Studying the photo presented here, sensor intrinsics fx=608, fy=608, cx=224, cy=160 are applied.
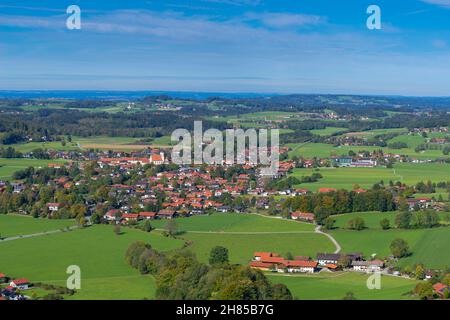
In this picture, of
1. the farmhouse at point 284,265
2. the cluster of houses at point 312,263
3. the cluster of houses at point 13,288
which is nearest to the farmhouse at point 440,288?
the cluster of houses at point 312,263

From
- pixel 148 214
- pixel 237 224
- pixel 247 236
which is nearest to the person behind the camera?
pixel 247 236

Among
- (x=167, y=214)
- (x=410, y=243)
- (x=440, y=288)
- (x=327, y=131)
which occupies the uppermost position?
(x=327, y=131)

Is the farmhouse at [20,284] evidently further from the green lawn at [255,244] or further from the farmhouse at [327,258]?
the farmhouse at [327,258]

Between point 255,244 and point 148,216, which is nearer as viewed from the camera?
point 255,244

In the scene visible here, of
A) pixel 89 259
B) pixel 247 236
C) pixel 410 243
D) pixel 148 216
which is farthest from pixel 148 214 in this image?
pixel 410 243

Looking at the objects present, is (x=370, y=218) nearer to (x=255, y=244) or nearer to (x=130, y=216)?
(x=255, y=244)

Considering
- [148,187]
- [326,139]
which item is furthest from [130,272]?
[326,139]

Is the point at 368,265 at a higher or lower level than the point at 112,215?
higher
